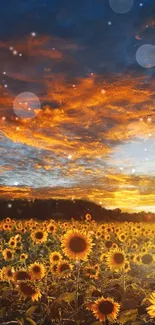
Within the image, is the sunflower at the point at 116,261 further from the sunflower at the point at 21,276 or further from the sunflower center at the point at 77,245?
the sunflower at the point at 21,276

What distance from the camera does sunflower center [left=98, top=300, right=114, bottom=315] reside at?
273 inches

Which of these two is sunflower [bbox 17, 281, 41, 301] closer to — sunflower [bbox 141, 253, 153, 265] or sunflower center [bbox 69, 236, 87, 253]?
sunflower center [bbox 69, 236, 87, 253]

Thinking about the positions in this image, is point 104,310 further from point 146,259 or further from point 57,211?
point 57,211

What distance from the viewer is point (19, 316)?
705 cm

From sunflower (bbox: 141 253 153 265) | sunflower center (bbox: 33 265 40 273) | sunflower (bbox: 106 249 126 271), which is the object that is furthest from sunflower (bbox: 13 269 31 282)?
sunflower (bbox: 141 253 153 265)

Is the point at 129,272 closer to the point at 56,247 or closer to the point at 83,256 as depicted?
the point at 83,256

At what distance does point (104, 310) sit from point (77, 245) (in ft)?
5.94

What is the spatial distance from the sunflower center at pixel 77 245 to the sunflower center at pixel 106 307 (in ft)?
5.31

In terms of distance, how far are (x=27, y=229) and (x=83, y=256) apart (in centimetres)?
1421

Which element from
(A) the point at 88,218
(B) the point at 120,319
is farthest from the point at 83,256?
(A) the point at 88,218

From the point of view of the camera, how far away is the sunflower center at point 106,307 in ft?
22.7

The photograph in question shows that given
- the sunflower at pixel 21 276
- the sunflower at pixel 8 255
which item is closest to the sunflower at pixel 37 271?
the sunflower at pixel 21 276

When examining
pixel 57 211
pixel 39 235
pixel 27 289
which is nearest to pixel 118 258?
pixel 27 289

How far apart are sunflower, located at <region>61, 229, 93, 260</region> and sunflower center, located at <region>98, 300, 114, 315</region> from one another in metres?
1.49
